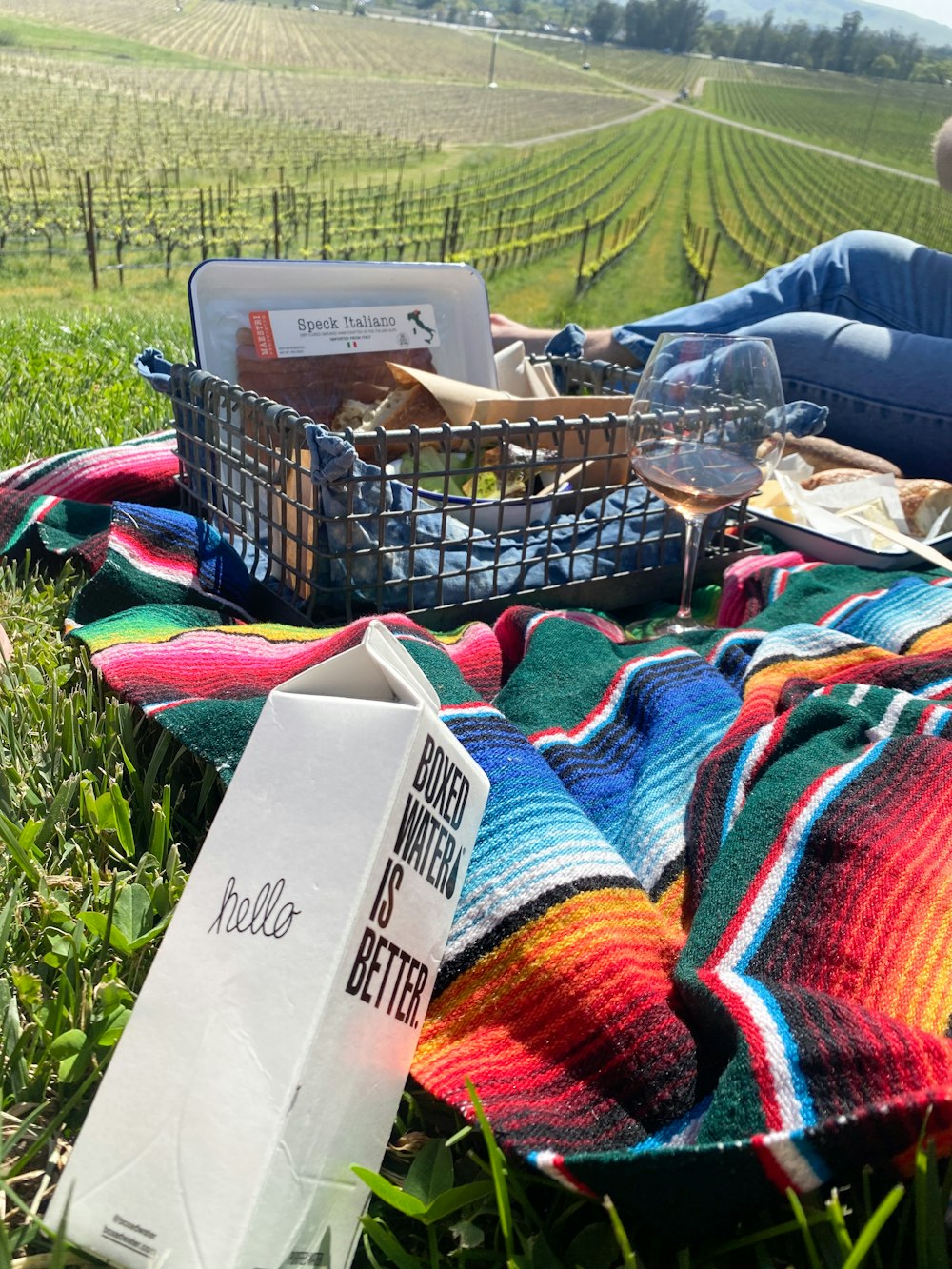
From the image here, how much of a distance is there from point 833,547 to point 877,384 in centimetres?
65

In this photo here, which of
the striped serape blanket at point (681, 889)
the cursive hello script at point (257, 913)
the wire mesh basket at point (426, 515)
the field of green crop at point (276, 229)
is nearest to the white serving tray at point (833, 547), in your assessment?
the wire mesh basket at point (426, 515)

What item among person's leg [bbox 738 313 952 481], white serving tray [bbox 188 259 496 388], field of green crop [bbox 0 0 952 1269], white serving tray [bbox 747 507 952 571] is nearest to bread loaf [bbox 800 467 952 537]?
white serving tray [bbox 747 507 952 571]

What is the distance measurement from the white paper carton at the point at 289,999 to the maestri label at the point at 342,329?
685mm

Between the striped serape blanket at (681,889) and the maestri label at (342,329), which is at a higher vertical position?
the maestri label at (342,329)

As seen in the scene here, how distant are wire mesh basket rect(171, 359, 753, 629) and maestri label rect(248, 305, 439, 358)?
114mm

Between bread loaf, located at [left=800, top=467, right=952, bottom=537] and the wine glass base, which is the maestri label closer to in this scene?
the wine glass base

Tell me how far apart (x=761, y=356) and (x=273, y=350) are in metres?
0.50

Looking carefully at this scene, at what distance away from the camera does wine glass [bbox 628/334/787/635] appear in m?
0.78

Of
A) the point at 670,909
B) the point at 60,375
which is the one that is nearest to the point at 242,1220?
the point at 670,909

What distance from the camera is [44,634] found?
0.85 meters

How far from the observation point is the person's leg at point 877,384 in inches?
58.4

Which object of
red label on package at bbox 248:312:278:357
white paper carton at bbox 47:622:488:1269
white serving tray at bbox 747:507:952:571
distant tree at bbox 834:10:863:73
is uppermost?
distant tree at bbox 834:10:863:73

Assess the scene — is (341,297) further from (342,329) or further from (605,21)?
(605,21)

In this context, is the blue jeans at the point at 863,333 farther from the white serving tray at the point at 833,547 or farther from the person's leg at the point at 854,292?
the white serving tray at the point at 833,547
